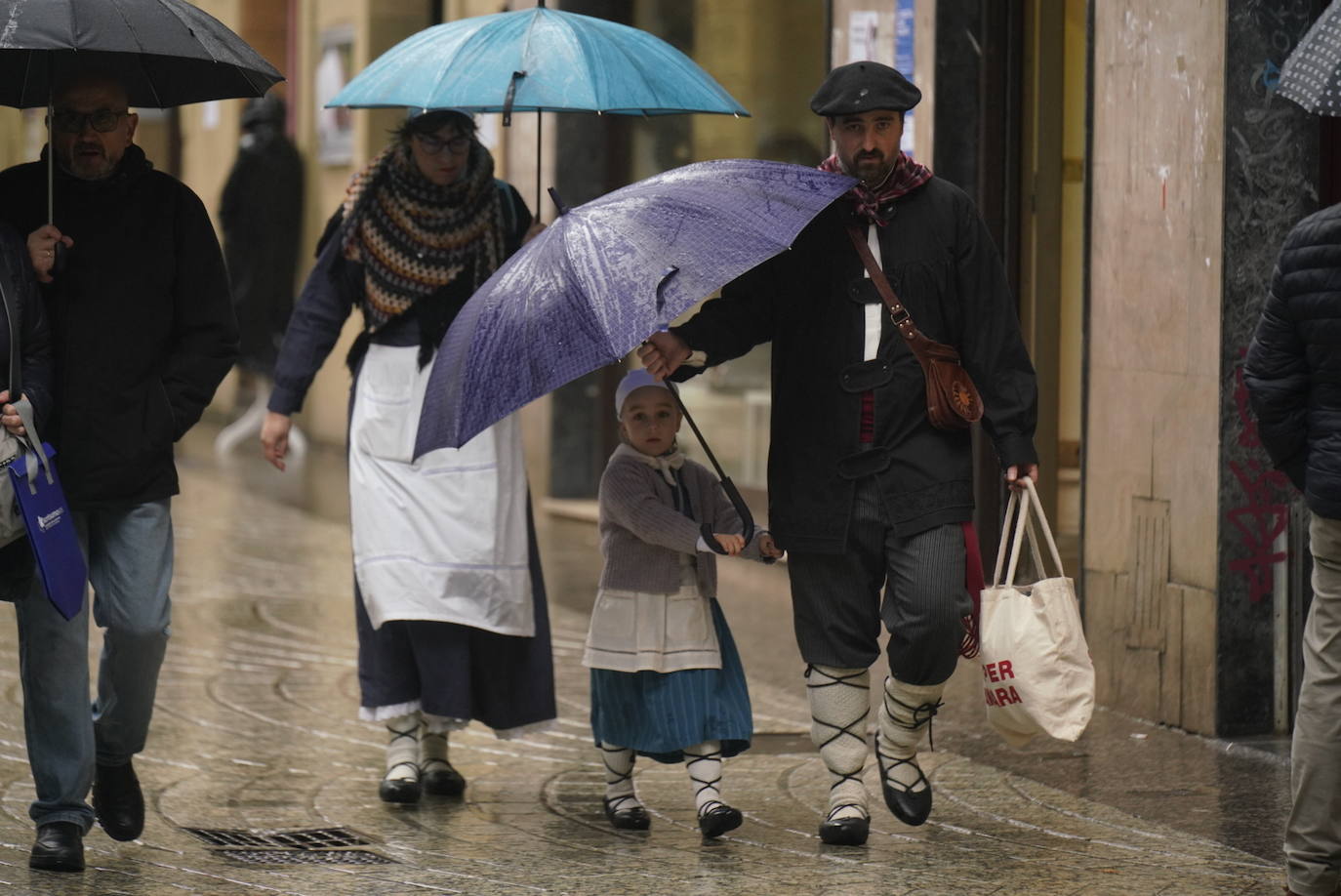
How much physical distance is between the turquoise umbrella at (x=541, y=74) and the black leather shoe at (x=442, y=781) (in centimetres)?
184

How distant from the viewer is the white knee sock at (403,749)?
258 inches

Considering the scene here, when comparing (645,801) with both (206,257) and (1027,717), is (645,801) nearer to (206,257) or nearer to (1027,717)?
(1027,717)

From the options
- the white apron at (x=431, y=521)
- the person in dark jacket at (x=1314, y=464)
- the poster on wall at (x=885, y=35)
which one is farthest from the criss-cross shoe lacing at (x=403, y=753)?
the poster on wall at (x=885, y=35)

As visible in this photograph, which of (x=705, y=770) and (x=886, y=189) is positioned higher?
(x=886, y=189)

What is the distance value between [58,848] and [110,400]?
42.3 inches

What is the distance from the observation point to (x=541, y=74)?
6.39 metres

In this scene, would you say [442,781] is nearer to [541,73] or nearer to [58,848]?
[58,848]

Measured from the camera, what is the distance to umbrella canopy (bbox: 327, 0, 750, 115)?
632 cm

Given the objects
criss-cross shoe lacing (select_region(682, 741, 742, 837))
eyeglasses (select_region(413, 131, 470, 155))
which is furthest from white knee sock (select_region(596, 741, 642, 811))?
eyeglasses (select_region(413, 131, 470, 155))

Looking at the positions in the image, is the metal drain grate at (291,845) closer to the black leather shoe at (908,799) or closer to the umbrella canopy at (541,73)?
the black leather shoe at (908,799)

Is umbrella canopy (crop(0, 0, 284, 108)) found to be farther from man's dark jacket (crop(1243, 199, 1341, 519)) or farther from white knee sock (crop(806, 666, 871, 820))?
man's dark jacket (crop(1243, 199, 1341, 519))

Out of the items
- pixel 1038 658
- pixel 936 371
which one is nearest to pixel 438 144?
pixel 936 371

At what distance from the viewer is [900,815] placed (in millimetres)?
6012

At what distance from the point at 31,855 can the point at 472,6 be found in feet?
32.0
